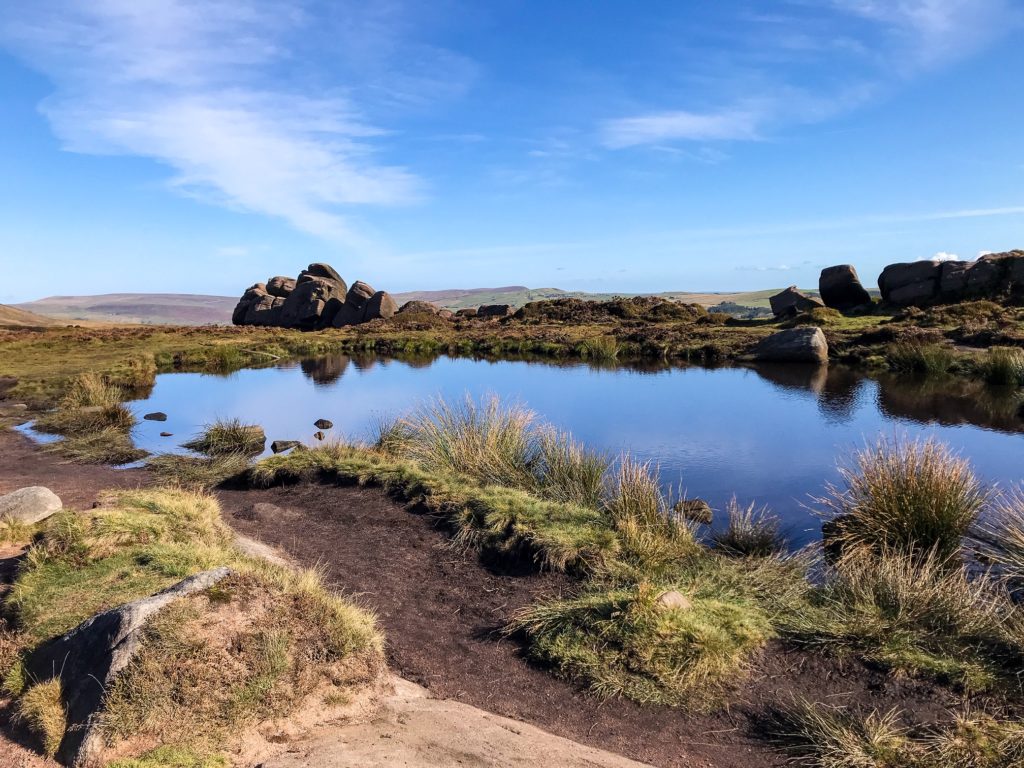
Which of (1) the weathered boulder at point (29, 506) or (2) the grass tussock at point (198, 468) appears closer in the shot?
(1) the weathered boulder at point (29, 506)

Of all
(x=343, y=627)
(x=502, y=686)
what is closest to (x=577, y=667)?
(x=502, y=686)

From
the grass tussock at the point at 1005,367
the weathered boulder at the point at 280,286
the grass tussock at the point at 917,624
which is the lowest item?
the grass tussock at the point at 917,624

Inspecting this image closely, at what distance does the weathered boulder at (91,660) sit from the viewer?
15.0 ft

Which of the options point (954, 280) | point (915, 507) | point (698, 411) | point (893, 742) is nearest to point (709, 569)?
point (915, 507)

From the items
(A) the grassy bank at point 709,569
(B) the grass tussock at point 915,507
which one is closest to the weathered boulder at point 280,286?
(A) the grassy bank at point 709,569

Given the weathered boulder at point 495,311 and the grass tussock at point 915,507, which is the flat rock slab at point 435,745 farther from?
the weathered boulder at point 495,311

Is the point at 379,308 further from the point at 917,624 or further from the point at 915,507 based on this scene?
the point at 917,624

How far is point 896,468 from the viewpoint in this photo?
8.67 meters

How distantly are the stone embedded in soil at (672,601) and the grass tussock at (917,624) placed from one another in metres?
0.96

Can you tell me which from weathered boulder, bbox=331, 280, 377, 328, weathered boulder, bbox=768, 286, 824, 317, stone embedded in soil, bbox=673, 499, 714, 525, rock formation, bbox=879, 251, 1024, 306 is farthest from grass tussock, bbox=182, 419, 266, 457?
weathered boulder, bbox=331, 280, 377, 328

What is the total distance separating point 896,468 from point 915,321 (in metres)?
34.4

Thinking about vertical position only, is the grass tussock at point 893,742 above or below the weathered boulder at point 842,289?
below

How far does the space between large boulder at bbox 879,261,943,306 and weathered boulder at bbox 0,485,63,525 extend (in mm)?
49034

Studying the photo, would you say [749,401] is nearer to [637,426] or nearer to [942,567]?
[637,426]
